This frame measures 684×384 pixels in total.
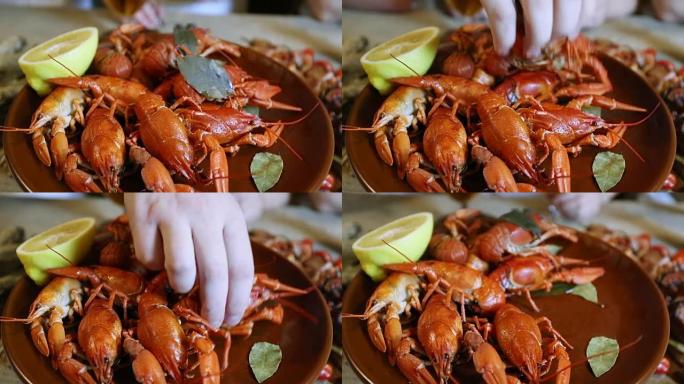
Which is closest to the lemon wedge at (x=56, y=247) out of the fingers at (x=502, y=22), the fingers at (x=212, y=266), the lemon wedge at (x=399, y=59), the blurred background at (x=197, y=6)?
the fingers at (x=212, y=266)

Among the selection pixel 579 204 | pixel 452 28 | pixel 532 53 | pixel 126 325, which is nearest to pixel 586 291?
pixel 579 204

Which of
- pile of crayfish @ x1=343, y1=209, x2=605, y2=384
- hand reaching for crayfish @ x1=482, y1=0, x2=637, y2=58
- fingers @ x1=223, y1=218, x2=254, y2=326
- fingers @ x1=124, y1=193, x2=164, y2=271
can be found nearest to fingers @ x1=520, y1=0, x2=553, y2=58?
hand reaching for crayfish @ x1=482, y1=0, x2=637, y2=58

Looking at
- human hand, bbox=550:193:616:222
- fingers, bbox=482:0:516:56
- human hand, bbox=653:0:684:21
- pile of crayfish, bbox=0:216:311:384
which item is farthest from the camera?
human hand, bbox=653:0:684:21

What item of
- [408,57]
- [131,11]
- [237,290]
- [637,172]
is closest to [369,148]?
[408,57]

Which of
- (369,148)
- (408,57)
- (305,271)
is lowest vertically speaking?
(305,271)

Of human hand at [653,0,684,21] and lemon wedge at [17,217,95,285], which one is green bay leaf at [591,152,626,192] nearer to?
human hand at [653,0,684,21]

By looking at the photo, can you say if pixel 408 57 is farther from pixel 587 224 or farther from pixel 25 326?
pixel 25 326

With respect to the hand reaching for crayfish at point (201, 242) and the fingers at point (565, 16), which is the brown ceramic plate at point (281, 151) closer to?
the hand reaching for crayfish at point (201, 242)
